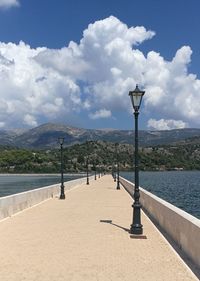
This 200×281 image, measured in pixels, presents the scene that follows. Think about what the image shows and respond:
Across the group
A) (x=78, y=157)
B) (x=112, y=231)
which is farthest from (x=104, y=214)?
(x=78, y=157)

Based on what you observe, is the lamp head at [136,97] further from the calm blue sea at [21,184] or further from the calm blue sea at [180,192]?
the calm blue sea at [21,184]

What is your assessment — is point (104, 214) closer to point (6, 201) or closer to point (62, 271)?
point (6, 201)

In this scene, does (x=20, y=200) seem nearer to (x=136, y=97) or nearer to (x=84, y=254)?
(x=136, y=97)

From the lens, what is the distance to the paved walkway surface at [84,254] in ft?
27.8

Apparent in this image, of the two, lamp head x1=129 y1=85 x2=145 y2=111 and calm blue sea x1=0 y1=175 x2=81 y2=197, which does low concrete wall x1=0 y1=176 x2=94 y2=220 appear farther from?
calm blue sea x1=0 y1=175 x2=81 y2=197

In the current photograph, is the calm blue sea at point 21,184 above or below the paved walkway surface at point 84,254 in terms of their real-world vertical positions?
below

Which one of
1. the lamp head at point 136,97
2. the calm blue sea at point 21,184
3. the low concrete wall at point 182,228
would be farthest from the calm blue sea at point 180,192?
the calm blue sea at point 21,184

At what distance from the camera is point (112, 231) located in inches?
557

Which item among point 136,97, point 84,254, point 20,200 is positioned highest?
point 136,97

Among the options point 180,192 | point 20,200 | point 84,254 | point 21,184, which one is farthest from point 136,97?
point 21,184

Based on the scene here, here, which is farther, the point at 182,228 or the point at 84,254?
the point at 182,228

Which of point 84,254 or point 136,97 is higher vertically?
point 136,97

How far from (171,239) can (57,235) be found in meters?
3.01

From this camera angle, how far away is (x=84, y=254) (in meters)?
10.4
